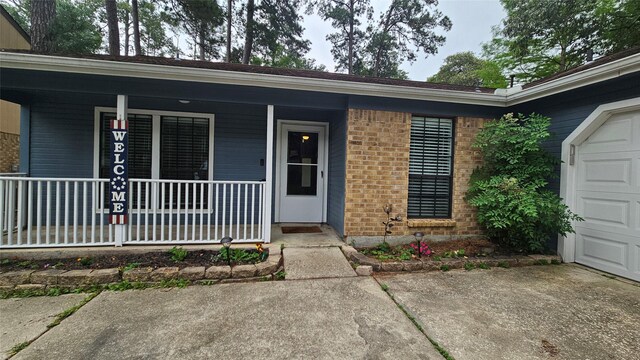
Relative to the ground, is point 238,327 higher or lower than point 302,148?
lower

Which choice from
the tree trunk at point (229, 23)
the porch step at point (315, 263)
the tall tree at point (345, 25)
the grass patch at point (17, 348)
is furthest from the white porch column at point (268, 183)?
the tall tree at point (345, 25)

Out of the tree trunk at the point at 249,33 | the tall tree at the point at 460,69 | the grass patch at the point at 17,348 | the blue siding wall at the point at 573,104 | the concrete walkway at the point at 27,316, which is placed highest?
the tall tree at the point at 460,69

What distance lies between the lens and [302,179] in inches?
217

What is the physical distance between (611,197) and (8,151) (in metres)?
14.3

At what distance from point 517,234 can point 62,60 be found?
6593 mm

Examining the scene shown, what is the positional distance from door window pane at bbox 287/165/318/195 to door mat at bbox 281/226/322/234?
27.2 inches

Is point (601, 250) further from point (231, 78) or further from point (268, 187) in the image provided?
point (231, 78)

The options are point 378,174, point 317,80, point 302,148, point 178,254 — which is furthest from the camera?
point 302,148

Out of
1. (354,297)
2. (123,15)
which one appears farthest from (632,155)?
(123,15)

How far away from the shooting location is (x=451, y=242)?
448 cm

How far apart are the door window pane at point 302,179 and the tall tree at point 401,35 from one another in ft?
41.2

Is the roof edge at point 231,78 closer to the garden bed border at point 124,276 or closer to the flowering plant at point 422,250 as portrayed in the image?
the flowering plant at point 422,250

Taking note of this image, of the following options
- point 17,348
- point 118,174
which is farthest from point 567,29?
point 17,348

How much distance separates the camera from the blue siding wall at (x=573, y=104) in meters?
3.30
